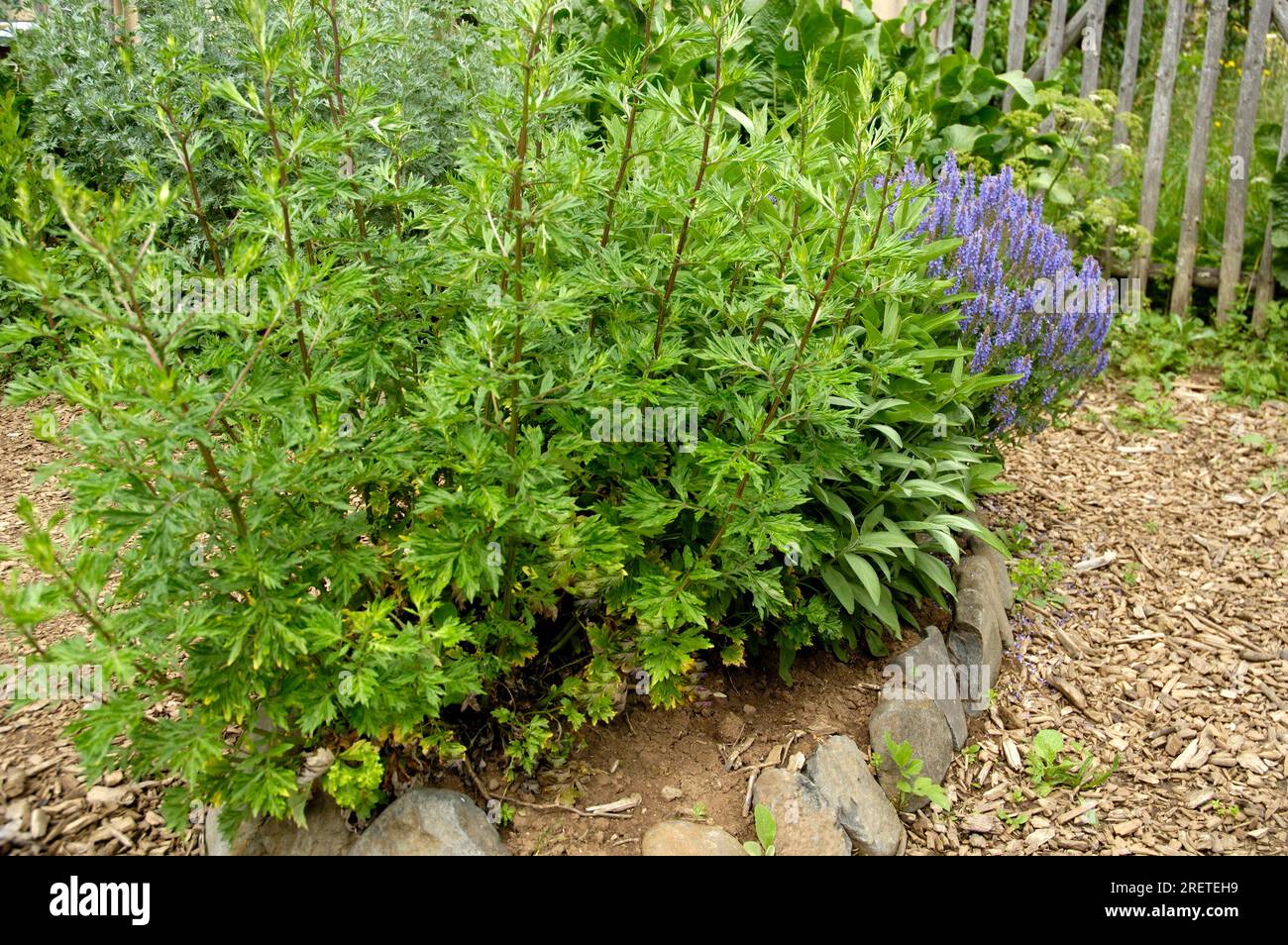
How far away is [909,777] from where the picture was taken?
296 centimetres

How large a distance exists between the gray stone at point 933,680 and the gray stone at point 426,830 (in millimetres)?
1352

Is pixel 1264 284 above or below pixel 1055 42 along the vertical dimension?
below

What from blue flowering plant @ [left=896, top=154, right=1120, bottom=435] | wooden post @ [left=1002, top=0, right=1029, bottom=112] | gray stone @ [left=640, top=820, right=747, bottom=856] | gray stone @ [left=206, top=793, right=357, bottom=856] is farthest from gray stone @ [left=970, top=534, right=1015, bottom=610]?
wooden post @ [left=1002, top=0, right=1029, bottom=112]

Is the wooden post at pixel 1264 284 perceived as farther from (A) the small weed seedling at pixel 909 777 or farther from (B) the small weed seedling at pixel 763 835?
(B) the small weed seedling at pixel 763 835

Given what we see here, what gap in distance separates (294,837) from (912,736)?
1699 mm

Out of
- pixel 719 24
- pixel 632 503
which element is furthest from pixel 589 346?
pixel 719 24

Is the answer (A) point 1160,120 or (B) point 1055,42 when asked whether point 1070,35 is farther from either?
(A) point 1160,120

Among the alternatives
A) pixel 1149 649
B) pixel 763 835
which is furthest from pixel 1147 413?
pixel 763 835

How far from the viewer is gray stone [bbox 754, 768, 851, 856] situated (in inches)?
104

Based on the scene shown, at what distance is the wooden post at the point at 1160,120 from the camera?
5.89 m

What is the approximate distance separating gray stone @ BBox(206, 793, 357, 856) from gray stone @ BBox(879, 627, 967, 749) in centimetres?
162

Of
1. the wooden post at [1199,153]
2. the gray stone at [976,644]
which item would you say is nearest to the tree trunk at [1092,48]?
the wooden post at [1199,153]

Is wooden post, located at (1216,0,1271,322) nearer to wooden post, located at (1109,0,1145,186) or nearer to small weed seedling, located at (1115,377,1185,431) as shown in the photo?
wooden post, located at (1109,0,1145,186)

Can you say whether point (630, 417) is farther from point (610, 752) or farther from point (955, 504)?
point (955, 504)
